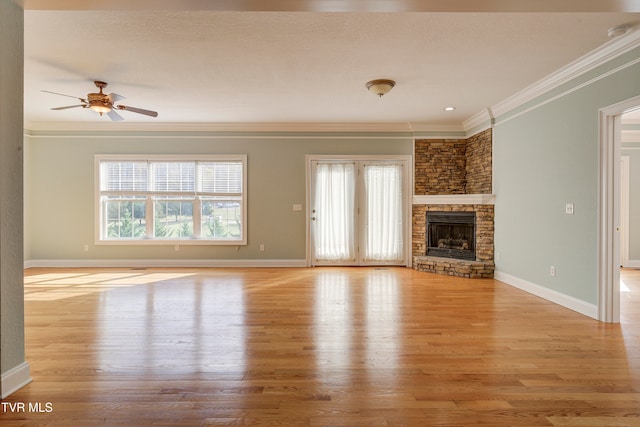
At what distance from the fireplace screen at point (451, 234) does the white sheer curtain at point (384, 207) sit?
57 cm

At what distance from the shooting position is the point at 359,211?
6.44 meters

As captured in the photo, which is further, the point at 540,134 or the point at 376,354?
the point at 540,134

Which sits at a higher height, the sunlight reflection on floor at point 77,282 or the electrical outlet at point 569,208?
the electrical outlet at point 569,208

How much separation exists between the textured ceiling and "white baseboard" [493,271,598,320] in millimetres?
2587

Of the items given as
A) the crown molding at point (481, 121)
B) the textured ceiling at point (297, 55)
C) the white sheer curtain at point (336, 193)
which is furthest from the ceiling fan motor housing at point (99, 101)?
the crown molding at point (481, 121)

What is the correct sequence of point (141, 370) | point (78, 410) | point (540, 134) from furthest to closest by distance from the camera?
1. point (540, 134)
2. point (141, 370)
3. point (78, 410)

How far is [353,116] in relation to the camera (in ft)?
18.9

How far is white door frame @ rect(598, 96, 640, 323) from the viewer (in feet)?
10.8

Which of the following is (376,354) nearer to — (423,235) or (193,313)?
(193,313)

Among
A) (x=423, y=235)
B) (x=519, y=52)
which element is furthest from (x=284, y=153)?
(x=519, y=52)

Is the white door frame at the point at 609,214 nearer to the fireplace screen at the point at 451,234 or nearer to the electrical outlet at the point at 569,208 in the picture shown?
the electrical outlet at the point at 569,208

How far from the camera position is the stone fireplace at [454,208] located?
559cm

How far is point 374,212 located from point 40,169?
6.37 meters

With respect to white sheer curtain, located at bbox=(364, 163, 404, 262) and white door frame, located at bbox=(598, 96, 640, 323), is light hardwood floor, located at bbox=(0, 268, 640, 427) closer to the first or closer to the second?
white door frame, located at bbox=(598, 96, 640, 323)
